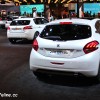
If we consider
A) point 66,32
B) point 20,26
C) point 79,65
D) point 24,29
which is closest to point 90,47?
point 79,65

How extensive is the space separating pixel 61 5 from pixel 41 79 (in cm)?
4715

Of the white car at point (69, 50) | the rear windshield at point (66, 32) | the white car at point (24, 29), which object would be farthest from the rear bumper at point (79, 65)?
the white car at point (24, 29)

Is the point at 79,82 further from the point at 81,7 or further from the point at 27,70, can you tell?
the point at 81,7

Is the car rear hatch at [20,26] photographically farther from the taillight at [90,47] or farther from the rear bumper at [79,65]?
the taillight at [90,47]

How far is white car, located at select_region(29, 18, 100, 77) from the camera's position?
643 cm

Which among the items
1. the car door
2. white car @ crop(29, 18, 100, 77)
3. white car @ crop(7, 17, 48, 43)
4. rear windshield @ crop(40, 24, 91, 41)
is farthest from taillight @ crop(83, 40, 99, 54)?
the car door

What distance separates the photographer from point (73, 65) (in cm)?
642

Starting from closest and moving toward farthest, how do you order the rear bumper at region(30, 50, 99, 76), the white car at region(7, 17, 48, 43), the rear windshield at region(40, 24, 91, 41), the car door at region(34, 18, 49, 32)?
the rear bumper at region(30, 50, 99, 76), the rear windshield at region(40, 24, 91, 41), the white car at region(7, 17, 48, 43), the car door at region(34, 18, 49, 32)

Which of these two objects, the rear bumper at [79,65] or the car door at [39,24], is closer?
the rear bumper at [79,65]

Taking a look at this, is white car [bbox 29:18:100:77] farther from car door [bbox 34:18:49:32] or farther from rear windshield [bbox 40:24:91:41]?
car door [bbox 34:18:49:32]

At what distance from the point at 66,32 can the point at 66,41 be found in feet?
1.40

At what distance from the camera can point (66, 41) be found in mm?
6602

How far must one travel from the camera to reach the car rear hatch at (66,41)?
21.3 feet

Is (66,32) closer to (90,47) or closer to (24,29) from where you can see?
(90,47)
